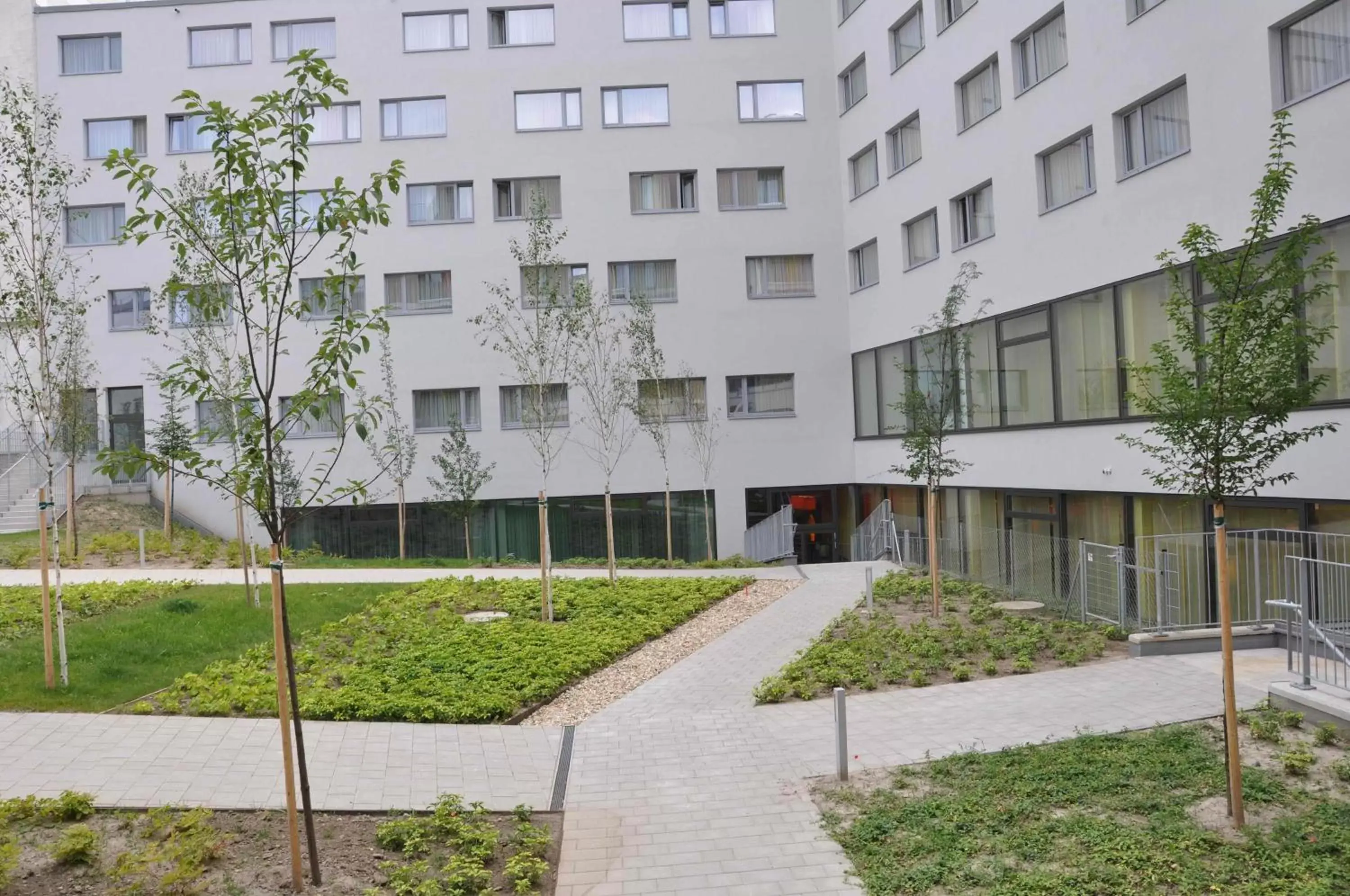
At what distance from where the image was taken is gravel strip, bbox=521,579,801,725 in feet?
38.0

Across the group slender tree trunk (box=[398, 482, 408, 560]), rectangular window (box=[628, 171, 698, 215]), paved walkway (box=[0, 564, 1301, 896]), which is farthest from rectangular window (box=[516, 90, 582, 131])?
paved walkway (box=[0, 564, 1301, 896])

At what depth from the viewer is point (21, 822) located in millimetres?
7426

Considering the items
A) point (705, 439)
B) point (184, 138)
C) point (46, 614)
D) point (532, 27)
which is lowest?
point (46, 614)

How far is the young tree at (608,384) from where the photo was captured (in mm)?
27141

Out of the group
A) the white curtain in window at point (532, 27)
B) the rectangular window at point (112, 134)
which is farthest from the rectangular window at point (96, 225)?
the white curtain in window at point (532, 27)

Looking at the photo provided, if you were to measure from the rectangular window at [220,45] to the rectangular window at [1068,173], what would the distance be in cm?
2421

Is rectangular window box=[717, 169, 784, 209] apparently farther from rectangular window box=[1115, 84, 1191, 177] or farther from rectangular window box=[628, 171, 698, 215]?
rectangular window box=[1115, 84, 1191, 177]

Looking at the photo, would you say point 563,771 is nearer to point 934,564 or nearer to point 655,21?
point 934,564

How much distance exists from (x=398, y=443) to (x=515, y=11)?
13.5 m

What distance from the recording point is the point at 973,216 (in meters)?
22.9

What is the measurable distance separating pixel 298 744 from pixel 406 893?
1210 millimetres

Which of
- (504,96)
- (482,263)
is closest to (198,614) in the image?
(482,263)

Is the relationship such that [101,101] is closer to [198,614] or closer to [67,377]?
[67,377]

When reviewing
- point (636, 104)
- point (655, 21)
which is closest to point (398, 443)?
point (636, 104)
